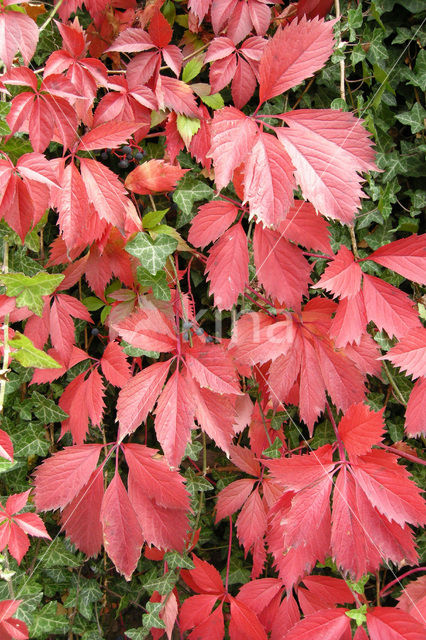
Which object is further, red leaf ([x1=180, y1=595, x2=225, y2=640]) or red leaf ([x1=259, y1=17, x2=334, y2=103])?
red leaf ([x1=180, y1=595, x2=225, y2=640])

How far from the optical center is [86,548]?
1044 millimetres

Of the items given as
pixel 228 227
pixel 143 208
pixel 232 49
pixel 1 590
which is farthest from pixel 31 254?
pixel 1 590

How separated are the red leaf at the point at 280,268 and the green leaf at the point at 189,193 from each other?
10.4 inches

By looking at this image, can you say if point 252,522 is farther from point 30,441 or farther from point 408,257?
point 408,257

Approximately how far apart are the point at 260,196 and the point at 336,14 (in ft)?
2.10

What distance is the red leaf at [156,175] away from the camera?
42.1 inches

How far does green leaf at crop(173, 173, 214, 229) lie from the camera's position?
46.4 inches

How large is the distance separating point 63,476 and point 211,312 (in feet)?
1.83

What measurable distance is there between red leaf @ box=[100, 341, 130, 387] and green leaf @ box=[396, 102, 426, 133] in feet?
2.98

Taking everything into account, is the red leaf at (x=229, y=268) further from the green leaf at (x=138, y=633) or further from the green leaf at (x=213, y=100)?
the green leaf at (x=138, y=633)

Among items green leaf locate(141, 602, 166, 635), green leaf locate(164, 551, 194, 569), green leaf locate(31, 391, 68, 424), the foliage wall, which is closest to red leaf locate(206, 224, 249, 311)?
the foliage wall

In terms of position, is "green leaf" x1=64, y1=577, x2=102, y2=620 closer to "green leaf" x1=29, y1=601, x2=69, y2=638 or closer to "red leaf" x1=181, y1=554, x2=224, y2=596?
"green leaf" x1=29, y1=601, x2=69, y2=638

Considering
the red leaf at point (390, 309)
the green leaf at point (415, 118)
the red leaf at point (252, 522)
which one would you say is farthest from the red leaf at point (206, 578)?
the green leaf at point (415, 118)

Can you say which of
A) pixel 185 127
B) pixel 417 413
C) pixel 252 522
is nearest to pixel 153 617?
pixel 252 522
